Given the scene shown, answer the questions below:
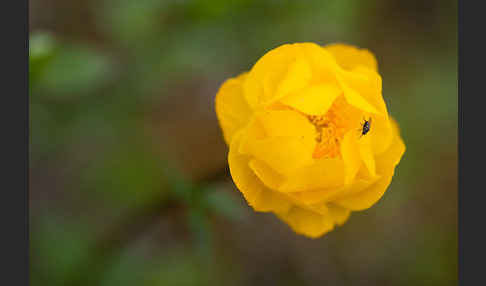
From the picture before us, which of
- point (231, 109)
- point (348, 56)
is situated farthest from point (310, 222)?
point (348, 56)

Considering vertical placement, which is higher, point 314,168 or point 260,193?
point 314,168

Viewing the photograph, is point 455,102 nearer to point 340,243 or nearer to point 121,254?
point 340,243

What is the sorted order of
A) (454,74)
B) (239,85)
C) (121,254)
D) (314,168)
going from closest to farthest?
(314,168), (239,85), (121,254), (454,74)

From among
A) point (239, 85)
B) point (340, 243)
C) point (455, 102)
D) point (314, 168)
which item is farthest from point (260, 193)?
point (455, 102)

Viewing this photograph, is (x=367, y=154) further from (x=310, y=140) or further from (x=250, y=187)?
(x=250, y=187)

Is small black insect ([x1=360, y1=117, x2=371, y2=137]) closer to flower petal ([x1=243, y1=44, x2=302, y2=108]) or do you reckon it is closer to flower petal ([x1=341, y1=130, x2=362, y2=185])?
flower petal ([x1=341, y1=130, x2=362, y2=185])

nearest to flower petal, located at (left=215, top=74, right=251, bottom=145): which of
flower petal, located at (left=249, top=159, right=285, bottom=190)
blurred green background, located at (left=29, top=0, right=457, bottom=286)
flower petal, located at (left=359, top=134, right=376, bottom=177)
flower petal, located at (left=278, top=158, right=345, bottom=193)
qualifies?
flower petal, located at (left=249, top=159, right=285, bottom=190)

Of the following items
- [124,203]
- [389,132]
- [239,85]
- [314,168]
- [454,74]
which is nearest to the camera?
[314,168]
